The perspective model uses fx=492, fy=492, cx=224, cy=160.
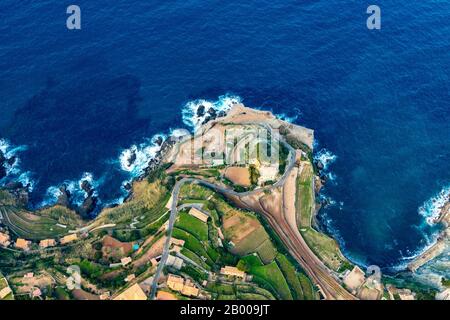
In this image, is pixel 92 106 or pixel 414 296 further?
pixel 92 106

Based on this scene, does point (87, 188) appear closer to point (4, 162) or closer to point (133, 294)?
point (4, 162)

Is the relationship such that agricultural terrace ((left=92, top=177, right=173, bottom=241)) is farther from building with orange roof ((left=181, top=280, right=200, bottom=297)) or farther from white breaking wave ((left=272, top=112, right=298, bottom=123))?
white breaking wave ((left=272, top=112, right=298, bottom=123))

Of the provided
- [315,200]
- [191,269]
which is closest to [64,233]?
[191,269]

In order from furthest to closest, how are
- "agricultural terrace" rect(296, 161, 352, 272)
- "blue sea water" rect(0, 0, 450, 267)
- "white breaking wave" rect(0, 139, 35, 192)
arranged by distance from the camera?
"white breaking wave" rect(0, 139, 35, 192)
"blue sea water" rect(0, 0, 450, 267)
"agricultural terrace" rect(296, 161, 352, 272)

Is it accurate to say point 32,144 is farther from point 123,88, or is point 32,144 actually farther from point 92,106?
point 123,88

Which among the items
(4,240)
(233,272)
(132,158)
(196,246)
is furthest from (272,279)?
(4,240)

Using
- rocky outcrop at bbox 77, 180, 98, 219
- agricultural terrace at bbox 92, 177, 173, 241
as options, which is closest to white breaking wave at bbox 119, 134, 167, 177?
agricultural terrace at bbox 92, 177, 173, 241

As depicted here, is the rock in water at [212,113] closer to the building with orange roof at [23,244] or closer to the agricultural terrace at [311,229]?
the agricultural terrace at [311,229]
